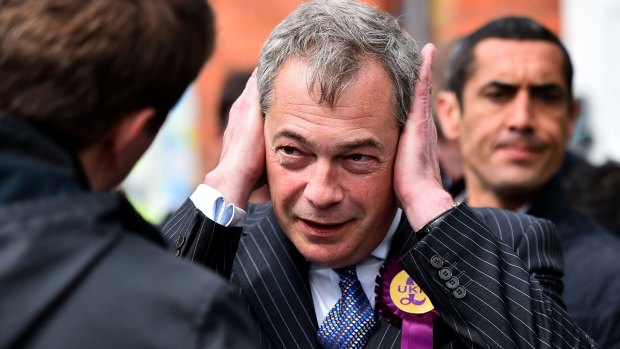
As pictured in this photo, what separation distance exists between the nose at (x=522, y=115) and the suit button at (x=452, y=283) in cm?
163

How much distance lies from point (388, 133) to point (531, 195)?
4.80 feet

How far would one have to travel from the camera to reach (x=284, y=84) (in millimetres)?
2846

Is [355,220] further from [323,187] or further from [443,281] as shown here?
[443,281]

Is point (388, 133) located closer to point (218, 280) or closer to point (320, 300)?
point (320, 300)

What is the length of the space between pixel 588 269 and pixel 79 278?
8.44 feet

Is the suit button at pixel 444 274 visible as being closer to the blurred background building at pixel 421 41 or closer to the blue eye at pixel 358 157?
the blue eye at pixel 358 157

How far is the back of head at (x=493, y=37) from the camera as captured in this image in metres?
4.29

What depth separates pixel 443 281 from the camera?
2633 mm

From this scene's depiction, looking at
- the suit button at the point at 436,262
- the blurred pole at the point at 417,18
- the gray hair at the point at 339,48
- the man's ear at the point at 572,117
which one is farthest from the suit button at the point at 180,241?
the blurred pole at the point at 417,18

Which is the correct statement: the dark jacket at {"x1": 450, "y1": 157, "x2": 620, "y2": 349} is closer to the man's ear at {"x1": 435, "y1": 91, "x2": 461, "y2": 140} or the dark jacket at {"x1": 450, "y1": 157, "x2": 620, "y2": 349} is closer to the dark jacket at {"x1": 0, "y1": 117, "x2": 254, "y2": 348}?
the man's ear at {"x1": 435, "y1": 91, "x2": 461, "y2": 140}

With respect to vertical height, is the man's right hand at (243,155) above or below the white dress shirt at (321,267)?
above

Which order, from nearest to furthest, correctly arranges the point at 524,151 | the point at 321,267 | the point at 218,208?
the point at 218,208, the point at 321,267, the point at 524,151

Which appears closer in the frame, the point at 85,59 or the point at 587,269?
the point at 85,59

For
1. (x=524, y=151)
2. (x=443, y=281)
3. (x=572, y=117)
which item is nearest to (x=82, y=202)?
(x=443, y=281)
